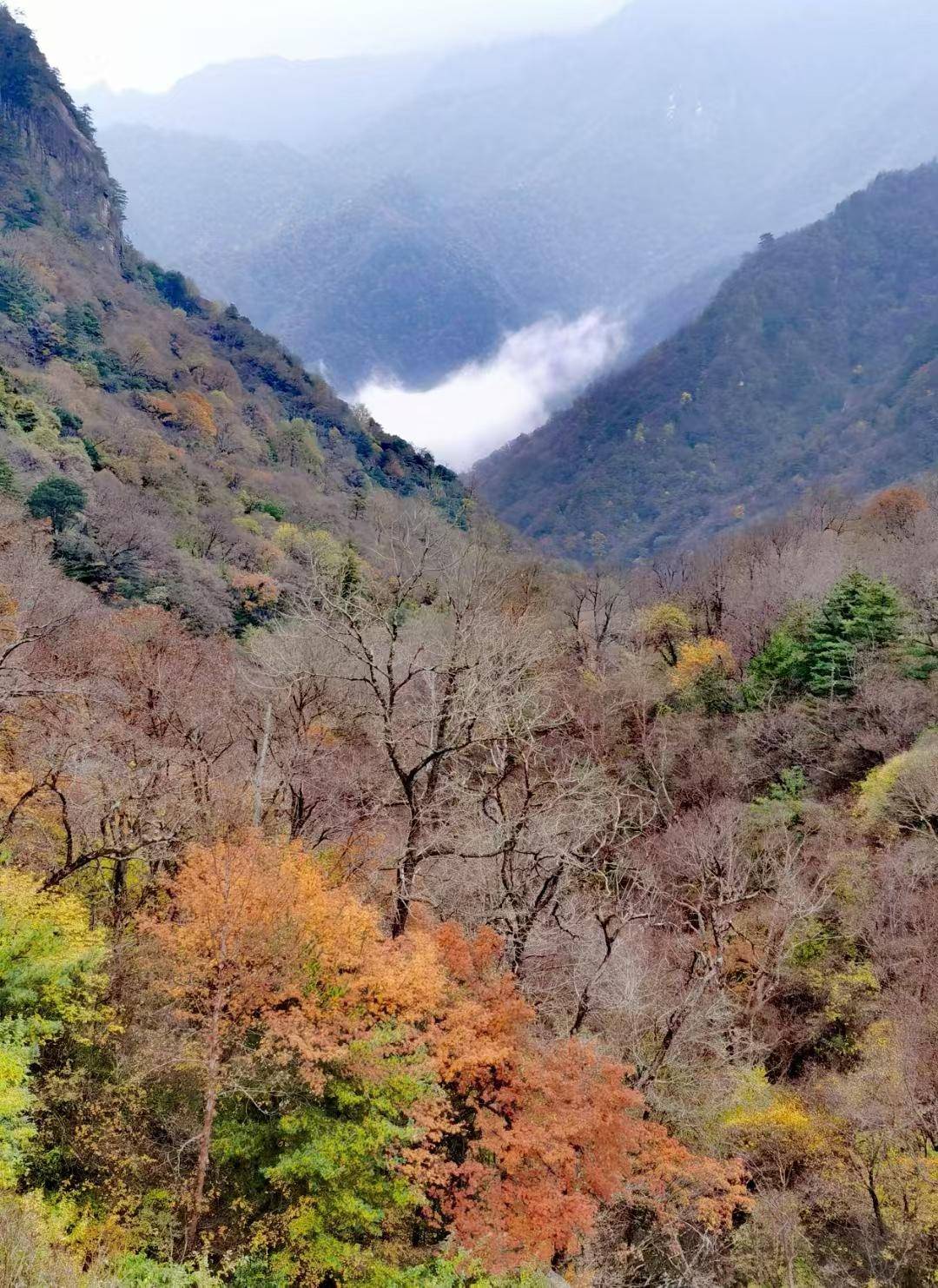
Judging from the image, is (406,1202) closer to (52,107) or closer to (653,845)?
(653,845)

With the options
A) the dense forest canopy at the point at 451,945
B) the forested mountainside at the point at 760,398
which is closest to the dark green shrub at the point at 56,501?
the dense forest canopy at the point at 451,945

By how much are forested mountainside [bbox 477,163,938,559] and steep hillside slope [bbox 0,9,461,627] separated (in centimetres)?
3190

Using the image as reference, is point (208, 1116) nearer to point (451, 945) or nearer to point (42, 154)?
point (451, 945)

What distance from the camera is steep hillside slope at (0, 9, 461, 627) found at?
39.9 m

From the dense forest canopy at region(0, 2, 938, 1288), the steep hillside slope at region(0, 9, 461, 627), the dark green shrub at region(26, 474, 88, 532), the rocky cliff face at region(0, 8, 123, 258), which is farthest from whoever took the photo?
the rocky cliff face at region(0, 8, 123, 258)

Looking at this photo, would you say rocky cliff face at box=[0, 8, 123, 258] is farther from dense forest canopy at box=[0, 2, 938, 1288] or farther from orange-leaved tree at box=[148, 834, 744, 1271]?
orange-leaved tree at box=[148, 834, 744, 1271]

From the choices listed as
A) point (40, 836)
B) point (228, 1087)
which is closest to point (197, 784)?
point (40, 836)

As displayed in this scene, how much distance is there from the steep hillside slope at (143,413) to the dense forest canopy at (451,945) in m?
3.44

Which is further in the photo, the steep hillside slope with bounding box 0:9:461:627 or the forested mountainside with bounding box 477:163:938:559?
the forested mountainside with bounding box 477:163:938:559

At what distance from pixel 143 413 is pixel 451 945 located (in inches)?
2484

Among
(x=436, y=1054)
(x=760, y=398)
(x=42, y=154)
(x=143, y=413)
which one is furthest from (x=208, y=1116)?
(x=760, y=398)

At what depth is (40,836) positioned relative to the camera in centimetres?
1557

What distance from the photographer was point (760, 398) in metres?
119

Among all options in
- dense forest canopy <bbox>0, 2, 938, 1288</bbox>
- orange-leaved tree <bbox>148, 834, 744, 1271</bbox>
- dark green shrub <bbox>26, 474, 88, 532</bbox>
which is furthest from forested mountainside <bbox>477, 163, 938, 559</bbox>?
orange-leaved tree <bbox>148, 834, 744, 1271</bbox>
